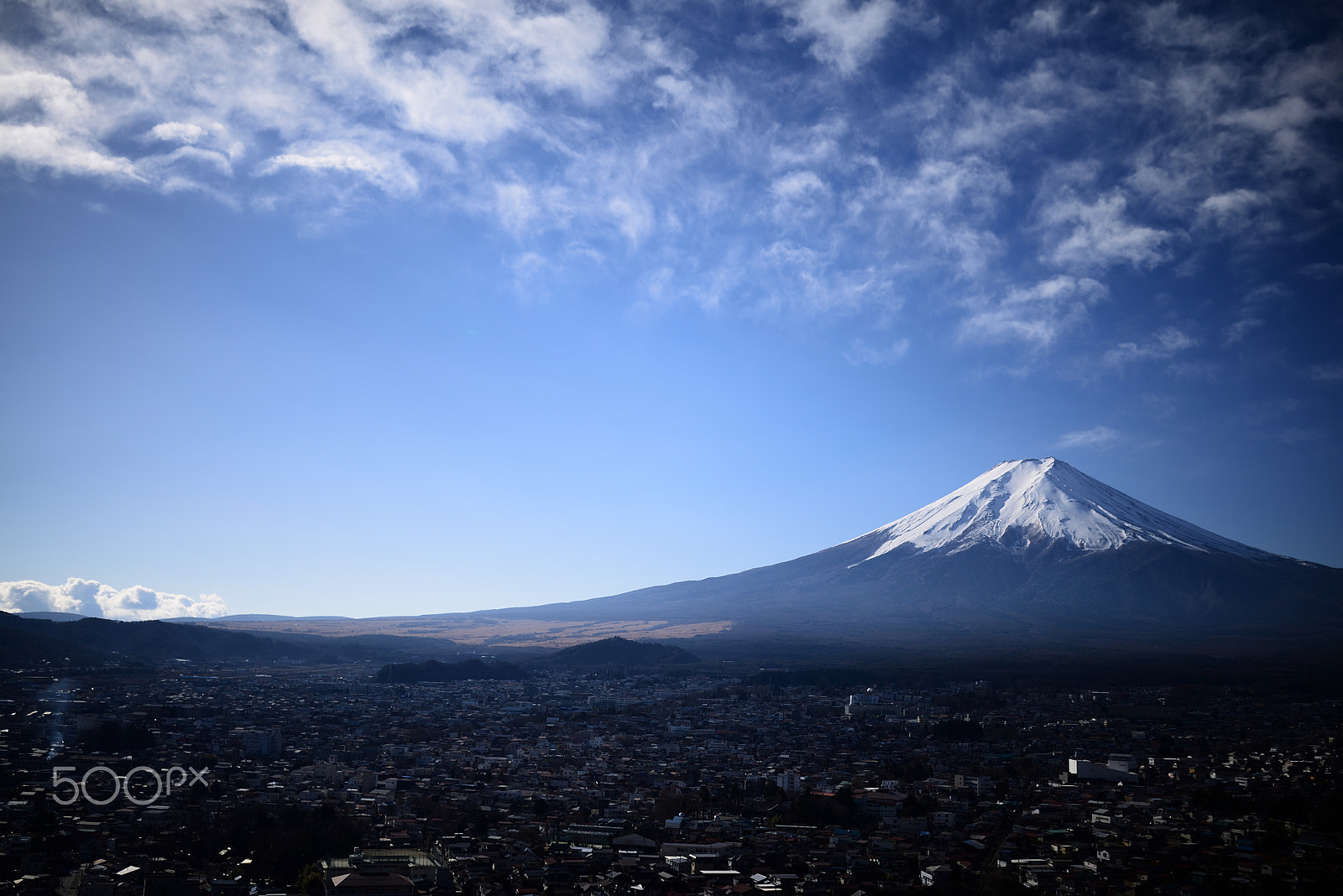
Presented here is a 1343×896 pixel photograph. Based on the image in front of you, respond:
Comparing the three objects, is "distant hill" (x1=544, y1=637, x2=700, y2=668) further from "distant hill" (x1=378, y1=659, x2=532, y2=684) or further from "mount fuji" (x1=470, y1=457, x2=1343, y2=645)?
"mount fuji" (x1=470, y1=457, x2=1343, y2=645)

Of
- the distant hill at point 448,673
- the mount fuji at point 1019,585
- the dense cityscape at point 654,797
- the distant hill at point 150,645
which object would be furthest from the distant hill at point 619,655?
the dense cityscape at point 654,797

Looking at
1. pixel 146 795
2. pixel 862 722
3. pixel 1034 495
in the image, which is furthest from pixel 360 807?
pixel 1034 495

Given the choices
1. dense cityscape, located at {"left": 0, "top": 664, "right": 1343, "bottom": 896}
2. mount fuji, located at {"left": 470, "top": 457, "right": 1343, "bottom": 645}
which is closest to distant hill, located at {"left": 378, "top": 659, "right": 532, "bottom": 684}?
dense cityscape, located at {"left": 0, "top": 664, "right": 1343, "bottom": 896}

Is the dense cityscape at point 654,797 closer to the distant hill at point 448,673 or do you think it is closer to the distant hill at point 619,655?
the distant hill at point 448,673

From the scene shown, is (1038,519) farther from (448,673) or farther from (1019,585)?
(448,673)

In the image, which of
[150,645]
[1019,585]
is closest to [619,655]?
[150,645]
